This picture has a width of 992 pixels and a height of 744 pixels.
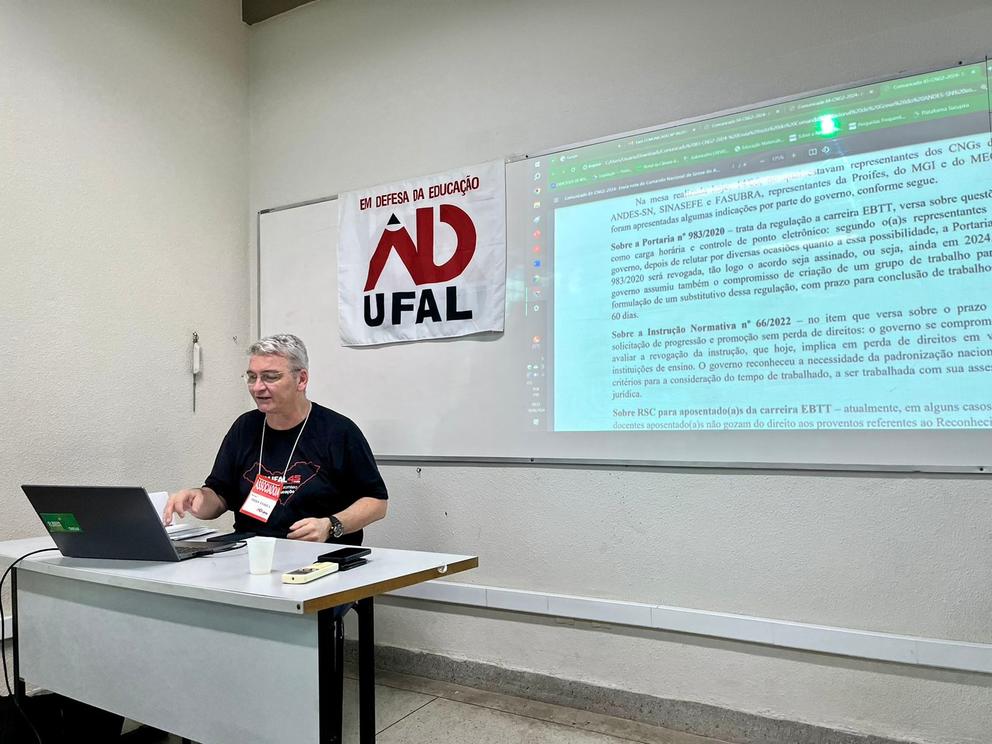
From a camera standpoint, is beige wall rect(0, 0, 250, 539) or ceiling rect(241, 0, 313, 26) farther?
ceiling rect(241, 0, 313, 26)

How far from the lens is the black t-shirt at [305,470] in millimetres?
2207

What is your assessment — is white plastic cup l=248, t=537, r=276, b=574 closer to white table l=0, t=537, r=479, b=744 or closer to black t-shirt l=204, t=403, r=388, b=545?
white table l=0, t=537, r=479, b=744

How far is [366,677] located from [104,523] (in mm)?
713

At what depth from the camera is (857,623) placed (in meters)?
2.00

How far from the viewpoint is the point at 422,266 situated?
2797 mm

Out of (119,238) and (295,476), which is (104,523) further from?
(119,238)

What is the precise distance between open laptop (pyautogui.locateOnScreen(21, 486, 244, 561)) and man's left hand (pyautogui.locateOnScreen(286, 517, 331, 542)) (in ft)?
0.84

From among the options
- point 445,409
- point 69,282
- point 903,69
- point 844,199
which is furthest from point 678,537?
point 69,282

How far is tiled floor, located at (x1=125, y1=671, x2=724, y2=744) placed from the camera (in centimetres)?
218

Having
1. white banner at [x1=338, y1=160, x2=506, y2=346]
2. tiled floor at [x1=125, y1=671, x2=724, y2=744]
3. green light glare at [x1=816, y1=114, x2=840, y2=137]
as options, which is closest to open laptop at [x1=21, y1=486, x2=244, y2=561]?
Result: tiled floor at [x1=125, y1=671, x2=724, y2=744]

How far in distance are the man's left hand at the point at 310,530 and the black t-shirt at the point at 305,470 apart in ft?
0.49

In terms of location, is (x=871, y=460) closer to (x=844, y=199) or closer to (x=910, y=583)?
(x=910, y=583)

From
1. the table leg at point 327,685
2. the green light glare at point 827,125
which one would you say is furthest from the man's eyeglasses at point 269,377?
the green light glare at point 827,125

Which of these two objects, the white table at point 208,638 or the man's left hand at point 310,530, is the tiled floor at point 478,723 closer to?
the white table at point 208,638
